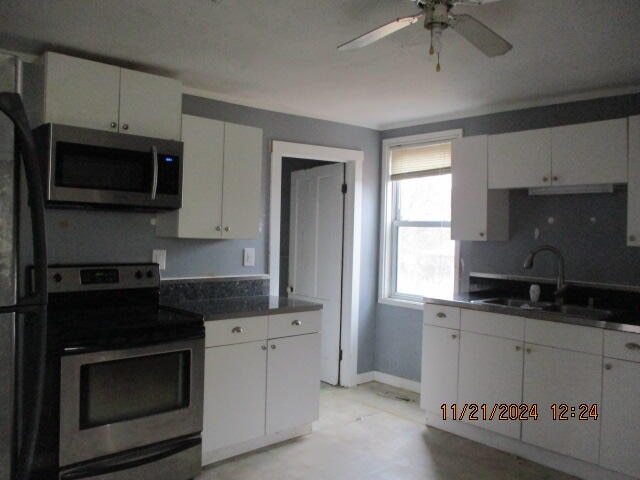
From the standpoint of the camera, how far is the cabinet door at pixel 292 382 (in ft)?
9.98

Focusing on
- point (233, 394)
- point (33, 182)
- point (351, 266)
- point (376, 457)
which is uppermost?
point (33, 182)

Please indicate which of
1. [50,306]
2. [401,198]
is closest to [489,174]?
[401,198]

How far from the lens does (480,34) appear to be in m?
1.86

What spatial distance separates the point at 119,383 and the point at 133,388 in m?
0.07

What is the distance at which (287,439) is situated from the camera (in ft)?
10.5

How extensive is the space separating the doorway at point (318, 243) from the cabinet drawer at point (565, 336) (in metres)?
1.81

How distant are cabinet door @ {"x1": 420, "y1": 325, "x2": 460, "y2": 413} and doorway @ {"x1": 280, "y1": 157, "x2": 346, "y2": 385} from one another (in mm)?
1046

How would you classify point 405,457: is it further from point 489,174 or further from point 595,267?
point 489,174

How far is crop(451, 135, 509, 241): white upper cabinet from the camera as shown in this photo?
3518 mm

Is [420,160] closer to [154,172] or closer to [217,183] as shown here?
[217,183]

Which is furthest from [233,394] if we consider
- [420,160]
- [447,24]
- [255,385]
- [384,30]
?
[420,160]

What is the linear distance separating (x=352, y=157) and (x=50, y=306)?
2.62 meters

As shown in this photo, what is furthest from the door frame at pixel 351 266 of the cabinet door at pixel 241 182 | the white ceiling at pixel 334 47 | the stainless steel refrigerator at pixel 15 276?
the stainless steel refrigerator at pixel 15 276

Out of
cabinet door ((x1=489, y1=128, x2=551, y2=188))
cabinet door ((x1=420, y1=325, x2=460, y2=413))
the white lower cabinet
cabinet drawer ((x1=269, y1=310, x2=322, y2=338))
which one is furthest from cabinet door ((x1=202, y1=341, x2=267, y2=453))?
cabinet door ((x1=489, y1=128, x2=551, y2=188))
